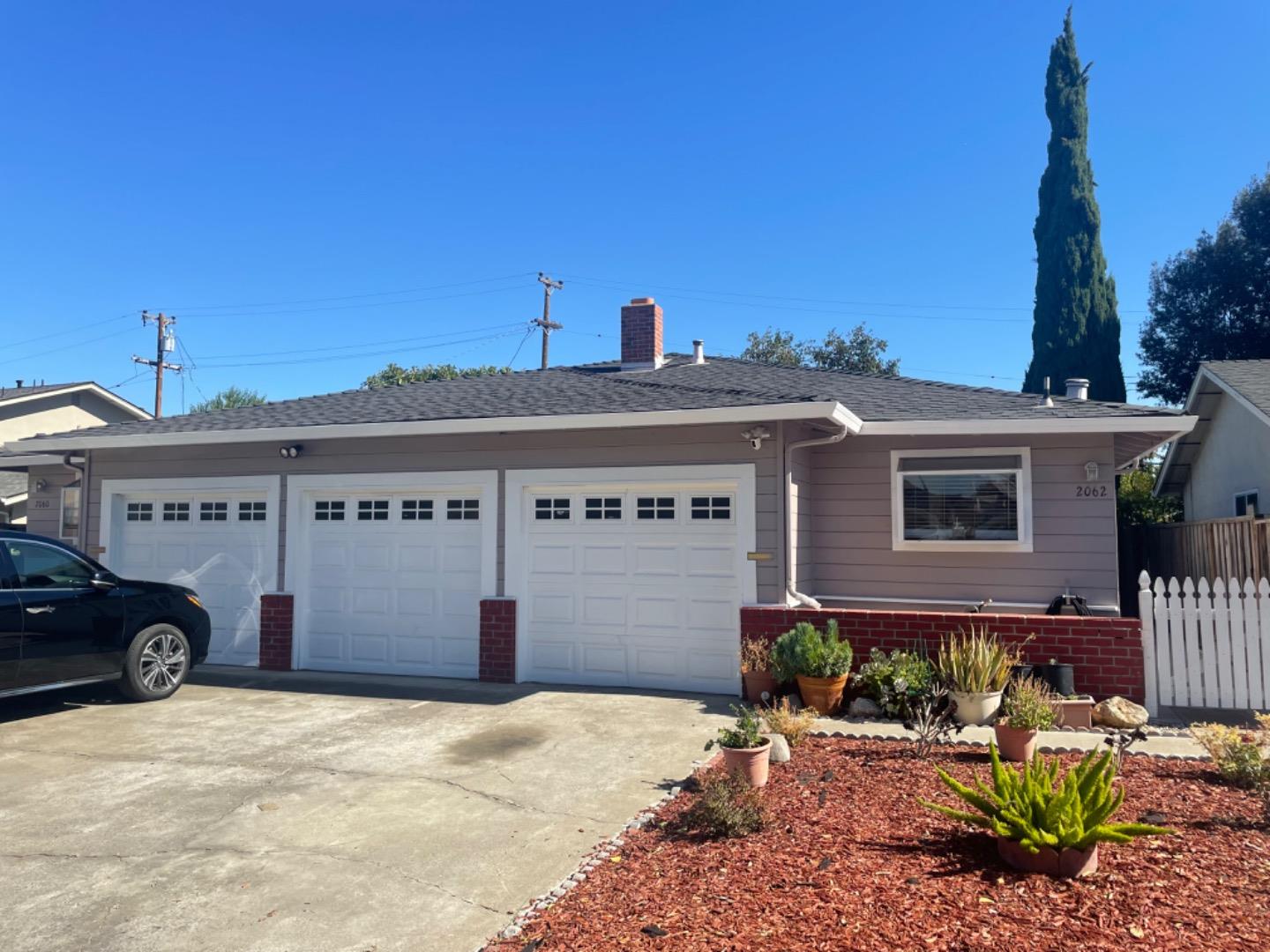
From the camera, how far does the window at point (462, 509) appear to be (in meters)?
9.55

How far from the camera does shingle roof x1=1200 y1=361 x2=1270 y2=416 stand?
37.6 feet

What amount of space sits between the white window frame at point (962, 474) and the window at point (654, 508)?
2.47m

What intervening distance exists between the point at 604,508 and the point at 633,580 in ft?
2.73

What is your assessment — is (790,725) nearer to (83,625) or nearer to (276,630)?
(83,625)

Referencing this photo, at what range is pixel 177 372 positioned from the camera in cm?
3562

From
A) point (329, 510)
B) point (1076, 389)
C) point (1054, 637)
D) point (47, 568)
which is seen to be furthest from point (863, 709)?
point (47, 568)

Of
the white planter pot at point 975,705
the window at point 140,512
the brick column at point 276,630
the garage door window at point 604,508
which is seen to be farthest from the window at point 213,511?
the white planter pot at point 975,705

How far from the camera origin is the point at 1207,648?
6.92 meters

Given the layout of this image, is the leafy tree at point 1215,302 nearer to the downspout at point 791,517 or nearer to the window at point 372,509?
the downspout at point 791,517

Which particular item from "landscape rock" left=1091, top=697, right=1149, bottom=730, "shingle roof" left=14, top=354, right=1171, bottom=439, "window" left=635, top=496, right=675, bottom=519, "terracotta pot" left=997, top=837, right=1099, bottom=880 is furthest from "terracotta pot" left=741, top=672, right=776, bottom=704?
"terracotta pot" left=997, top=837, right=1099, bottom=880

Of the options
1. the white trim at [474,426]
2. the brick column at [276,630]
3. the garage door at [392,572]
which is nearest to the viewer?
the white trim at [474,426]

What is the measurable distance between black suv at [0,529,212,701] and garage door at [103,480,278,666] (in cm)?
180

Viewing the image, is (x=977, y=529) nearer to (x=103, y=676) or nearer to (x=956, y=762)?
(x=956, y=762)

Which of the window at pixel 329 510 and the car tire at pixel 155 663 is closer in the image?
the car tire at pixel 155 663
